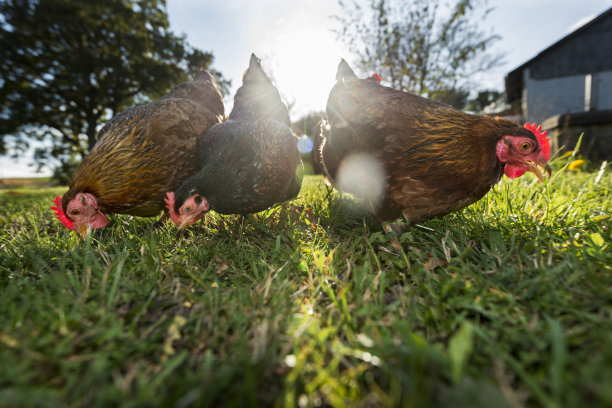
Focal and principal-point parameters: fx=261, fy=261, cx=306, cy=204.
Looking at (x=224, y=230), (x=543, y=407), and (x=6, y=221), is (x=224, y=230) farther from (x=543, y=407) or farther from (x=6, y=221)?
(x=6, y=221)

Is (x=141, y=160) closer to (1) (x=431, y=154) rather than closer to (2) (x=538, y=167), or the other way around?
(1) (x=431, y=154)

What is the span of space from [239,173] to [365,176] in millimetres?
1050

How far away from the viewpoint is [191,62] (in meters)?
13.4

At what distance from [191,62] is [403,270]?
15552 mm

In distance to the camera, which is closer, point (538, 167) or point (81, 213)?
point (538, 167)

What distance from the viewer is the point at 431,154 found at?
1891 millimetres

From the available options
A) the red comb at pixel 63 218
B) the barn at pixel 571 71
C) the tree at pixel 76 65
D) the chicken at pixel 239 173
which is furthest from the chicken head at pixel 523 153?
the tree at pixel 76 65

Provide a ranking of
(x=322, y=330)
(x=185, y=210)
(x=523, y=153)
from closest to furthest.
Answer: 1. (x=322, y=330)
2. (x=523, y=153)
3. (x=185, y=210)

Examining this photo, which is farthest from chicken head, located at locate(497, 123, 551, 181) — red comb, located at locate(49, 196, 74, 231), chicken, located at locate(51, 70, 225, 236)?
red comb, located at locate(49, 196, 74, 231)

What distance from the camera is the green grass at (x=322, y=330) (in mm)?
713

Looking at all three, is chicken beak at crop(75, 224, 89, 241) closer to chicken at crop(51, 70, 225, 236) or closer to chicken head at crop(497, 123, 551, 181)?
chicken at crop(51, 70, 225, 236)

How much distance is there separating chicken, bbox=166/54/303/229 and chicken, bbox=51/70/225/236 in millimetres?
230

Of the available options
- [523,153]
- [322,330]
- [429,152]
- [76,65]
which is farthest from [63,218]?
[76,65]

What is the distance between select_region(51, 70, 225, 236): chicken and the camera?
2209 millimetres
